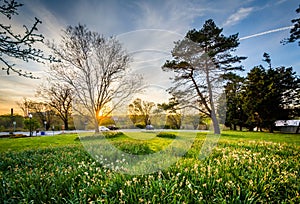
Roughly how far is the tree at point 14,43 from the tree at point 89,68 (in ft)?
23.7

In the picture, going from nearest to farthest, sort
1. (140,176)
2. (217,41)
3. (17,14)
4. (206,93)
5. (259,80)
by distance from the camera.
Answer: (140,176) → (17,14) → (206,93) → (217,41) → (259,80)

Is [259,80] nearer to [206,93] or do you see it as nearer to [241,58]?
[241,58]

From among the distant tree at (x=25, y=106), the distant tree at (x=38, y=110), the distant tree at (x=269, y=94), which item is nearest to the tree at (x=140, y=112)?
the distant tree at (x=269, y=94)

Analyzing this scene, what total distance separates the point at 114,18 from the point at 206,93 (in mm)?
3682

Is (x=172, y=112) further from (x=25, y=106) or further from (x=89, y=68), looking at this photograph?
(x=25, y=106)

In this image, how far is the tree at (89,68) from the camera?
12.2m

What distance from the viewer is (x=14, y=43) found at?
4062mm

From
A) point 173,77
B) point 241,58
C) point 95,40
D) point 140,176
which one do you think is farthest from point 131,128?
point 241,58

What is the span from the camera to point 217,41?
1442 centimetres

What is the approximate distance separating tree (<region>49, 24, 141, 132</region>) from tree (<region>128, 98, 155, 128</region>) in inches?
240

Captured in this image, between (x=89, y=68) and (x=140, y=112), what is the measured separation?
378 inches

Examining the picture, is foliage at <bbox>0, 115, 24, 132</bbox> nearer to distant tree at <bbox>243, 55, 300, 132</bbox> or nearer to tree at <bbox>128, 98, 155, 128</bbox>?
tree at <bbox>128, 98, 155, 128</bbox>

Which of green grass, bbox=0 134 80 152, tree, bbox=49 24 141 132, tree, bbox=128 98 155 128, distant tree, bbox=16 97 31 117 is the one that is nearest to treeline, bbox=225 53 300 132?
tree, bbox=49 24 141 132

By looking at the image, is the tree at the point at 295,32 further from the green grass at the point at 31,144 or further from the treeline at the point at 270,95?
the green grass at the point at 31,144
